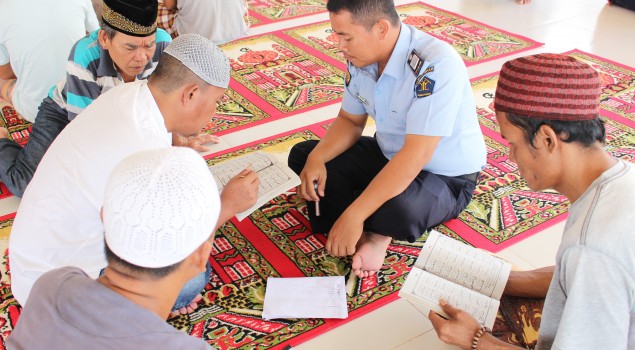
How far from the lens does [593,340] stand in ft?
4.51

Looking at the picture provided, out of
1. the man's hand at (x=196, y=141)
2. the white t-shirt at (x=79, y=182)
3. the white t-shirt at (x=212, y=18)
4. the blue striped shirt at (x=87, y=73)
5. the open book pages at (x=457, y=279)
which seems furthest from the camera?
the white t-shirt at (x=212, y=18)

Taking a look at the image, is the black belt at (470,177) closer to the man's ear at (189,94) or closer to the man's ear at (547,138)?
the man's ear at (547,138)

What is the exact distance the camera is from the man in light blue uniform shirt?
2.21m

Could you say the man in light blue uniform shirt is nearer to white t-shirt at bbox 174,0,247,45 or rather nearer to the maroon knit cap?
the maroon knit cap

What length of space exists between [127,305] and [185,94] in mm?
906

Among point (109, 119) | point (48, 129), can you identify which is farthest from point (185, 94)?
point (48, 129)

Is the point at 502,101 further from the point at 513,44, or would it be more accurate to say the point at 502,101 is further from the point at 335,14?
the point at 513,44

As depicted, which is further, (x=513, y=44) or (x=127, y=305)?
(x=513, y=44)

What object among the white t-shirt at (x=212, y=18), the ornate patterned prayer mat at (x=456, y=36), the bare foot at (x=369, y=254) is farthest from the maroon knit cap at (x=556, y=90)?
the white t-shirt at (x=212, y=18)

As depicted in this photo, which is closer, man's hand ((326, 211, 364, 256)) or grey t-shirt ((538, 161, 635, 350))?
grey t-shirt ((538, 161, 635, 350))

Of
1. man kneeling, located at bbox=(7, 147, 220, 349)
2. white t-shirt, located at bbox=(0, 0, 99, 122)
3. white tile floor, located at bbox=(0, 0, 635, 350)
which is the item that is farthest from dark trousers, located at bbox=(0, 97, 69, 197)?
man kneeling, located at bbox=(7, 147, 220, 349)

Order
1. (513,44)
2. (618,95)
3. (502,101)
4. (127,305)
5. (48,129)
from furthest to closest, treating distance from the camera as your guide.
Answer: (513,44) → (618,95) → (48,129) → (502,101) → (127,305)

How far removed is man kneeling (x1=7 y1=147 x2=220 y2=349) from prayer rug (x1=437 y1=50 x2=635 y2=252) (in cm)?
165

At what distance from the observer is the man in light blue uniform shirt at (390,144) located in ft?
7.26
